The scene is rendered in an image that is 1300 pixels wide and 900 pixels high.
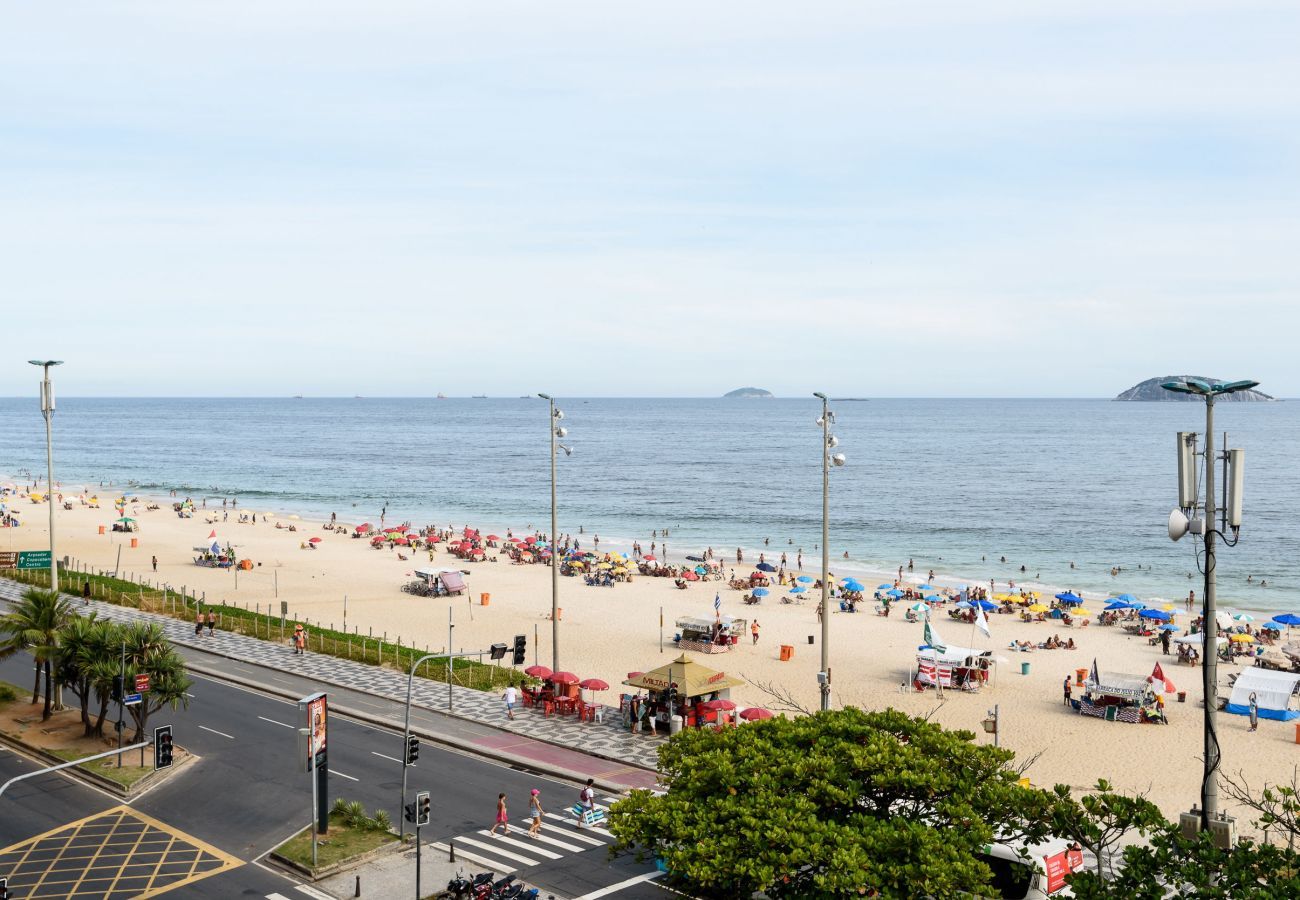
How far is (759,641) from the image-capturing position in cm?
5438

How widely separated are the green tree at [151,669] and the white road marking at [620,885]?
52.8ft

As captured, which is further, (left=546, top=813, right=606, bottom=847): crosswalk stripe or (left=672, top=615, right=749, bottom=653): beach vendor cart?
(left=672, top=615, right=749, bottom=653): beach vendor cart

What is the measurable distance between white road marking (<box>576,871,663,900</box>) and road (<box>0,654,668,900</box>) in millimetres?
78

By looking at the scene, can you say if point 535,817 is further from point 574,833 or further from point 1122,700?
point 1122,700

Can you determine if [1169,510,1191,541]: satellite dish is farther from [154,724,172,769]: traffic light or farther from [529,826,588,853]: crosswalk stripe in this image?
[154,724,172,769]: traffic light

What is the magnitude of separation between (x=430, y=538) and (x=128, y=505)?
46.7 metres

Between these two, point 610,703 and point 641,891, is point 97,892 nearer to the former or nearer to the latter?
point 641,891

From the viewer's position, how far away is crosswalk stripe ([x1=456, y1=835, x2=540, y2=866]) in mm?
25766

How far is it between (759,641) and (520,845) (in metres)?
29.0

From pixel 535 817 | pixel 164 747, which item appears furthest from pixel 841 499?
pixel 164 747

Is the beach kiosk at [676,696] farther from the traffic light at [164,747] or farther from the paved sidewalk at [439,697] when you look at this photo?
the traffic light at [164,747]

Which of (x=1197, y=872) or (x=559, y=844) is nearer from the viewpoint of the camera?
(x=1197, y=872)

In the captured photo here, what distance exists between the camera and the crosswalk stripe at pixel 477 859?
2545 cm

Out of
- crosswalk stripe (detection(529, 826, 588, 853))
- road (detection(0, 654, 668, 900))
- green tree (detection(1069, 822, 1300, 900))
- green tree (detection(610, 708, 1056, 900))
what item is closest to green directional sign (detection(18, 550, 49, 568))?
road (detection(0, 654, 668, 900))
